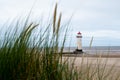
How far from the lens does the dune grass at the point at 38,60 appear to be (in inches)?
149

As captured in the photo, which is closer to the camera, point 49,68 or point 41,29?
point 49,68

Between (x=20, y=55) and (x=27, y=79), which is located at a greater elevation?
(x=20, y=55)

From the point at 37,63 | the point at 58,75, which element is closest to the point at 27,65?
the point at 37,63

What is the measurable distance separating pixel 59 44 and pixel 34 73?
43 centimetres

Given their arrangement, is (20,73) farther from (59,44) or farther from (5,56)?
(59,44)

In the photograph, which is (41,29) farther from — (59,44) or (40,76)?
(40,76)

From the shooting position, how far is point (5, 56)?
3.97 metres

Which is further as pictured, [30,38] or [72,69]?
[30,38]

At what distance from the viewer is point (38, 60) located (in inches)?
155

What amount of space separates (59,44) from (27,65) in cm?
43

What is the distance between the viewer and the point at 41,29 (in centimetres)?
417

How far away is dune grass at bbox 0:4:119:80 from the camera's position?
12.5 ft

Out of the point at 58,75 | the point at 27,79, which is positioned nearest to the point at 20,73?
the point at 27,79

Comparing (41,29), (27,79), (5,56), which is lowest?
(27,79)
